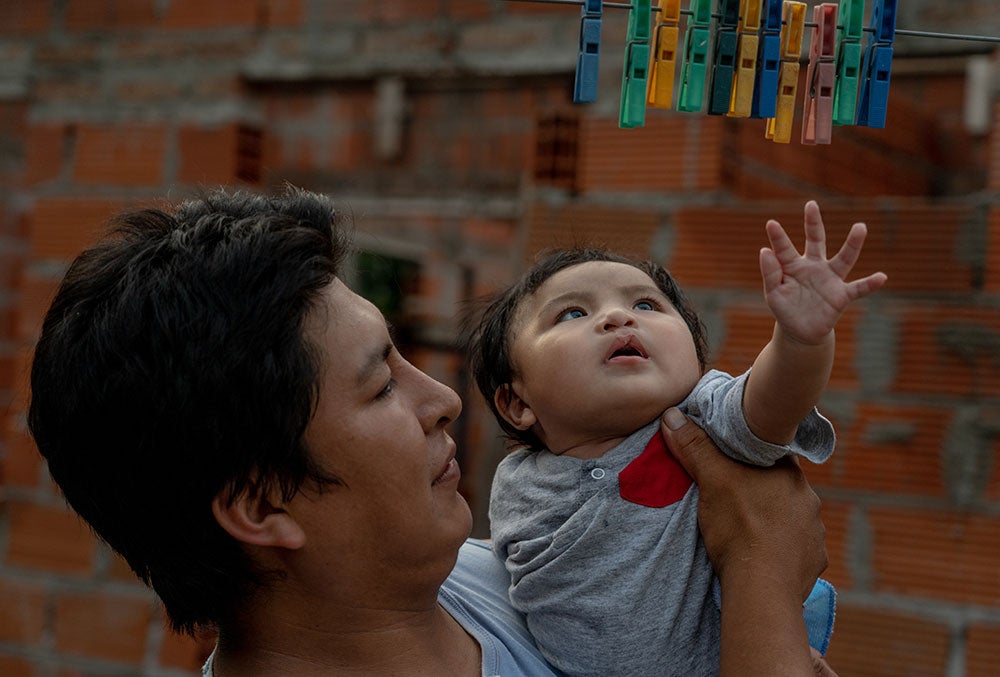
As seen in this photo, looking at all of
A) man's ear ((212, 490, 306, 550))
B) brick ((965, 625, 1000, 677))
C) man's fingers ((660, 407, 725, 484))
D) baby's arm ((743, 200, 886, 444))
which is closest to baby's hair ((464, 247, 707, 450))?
man's fingers ((660, 407, 725, 484))

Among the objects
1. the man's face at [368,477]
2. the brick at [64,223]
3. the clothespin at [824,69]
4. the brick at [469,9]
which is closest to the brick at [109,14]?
the brick at [64,223]

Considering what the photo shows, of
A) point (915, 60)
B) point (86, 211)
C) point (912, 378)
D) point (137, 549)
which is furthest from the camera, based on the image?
point (86, 211)

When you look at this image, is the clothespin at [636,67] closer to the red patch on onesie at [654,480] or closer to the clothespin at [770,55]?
the clothespin at [770,55]

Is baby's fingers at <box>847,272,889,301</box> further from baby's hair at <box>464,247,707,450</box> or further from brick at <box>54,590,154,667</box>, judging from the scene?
brick at <box>54,590,154,667</box>

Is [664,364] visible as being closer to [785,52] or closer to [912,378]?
[785,52]

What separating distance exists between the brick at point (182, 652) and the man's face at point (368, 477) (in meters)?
1.60

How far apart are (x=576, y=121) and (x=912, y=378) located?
87cm

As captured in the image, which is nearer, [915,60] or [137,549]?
[137,549]

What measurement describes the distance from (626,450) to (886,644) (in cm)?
109

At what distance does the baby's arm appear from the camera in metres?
1.33

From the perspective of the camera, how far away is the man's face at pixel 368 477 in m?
1.36

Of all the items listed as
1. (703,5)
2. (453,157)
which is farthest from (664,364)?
(453,157)

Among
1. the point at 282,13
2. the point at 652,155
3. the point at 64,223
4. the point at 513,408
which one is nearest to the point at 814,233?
the point at 513,408

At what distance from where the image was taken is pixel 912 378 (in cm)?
235
